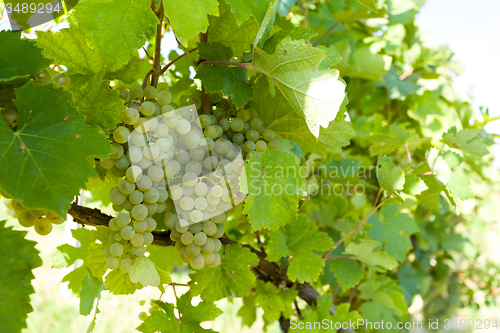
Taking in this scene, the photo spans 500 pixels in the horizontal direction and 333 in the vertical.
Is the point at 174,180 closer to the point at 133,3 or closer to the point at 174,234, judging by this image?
the point at 174,234

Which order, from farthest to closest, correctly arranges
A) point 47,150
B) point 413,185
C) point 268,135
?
point 413,185 < point 268,135 < point 47,150

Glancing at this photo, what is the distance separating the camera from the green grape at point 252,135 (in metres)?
0.53

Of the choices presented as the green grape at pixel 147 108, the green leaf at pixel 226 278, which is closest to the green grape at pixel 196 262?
the green leaf at pixel 226 278

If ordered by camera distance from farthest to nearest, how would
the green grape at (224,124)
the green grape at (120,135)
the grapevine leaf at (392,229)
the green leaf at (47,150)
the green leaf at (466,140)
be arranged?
the grapevine leaf at (392,229) < the green leaf at (466,140) < the green grape at (224,124) < the green grape at (120,135) < the green leaf at (47,150)

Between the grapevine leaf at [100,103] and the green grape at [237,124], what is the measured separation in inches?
6.7

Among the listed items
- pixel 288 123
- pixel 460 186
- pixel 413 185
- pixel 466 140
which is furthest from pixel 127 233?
pixel 466 140

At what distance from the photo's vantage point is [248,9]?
0.42 m

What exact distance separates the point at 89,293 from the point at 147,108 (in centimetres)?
33

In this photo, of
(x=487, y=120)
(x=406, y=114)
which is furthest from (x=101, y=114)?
(x=406, y=114)

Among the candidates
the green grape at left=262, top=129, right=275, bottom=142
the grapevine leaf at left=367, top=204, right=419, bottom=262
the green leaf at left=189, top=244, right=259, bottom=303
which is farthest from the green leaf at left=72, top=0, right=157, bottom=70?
the grapevine leaf at left=367, top=204, right=419, bottom=262

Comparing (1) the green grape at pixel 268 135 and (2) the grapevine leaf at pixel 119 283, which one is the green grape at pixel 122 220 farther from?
(1) the green grape at pixel 268 135

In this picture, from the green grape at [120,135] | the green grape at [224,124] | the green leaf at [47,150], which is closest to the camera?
the green leaf at [47,150]

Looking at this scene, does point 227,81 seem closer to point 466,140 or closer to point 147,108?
point 147,108

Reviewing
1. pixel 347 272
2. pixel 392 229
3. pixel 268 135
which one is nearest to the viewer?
pixel 268 135
